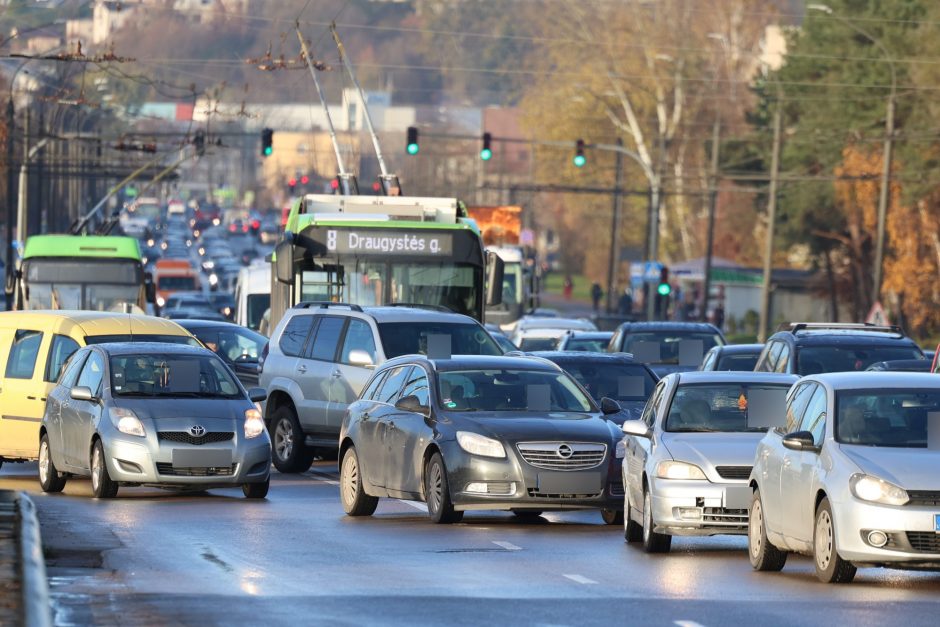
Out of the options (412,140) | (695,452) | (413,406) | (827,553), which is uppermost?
(412,140)

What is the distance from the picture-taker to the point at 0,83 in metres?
108

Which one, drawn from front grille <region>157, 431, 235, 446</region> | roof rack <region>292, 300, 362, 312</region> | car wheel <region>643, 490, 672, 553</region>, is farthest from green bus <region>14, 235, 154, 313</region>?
car wheel <region>643, 490, 672, 553</region>

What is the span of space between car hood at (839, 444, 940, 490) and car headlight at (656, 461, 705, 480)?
2339mm

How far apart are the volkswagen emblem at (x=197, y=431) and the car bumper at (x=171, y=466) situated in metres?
0.12

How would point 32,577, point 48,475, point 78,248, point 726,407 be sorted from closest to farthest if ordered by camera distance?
point 32,577 < point 726,407 < point 48,475 < point 78,248

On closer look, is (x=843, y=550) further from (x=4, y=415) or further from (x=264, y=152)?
(x=264, y=152)

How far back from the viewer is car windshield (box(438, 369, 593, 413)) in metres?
18.8

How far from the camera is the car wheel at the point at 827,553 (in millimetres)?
13617

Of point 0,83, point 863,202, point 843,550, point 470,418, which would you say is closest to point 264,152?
point 863,202

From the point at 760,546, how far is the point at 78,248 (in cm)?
2753

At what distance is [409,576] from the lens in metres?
14.1

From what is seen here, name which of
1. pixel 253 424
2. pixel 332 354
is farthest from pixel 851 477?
pixel 332 354

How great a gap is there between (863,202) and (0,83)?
154ft

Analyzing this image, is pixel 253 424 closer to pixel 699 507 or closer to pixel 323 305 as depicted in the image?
pixel 323 305
